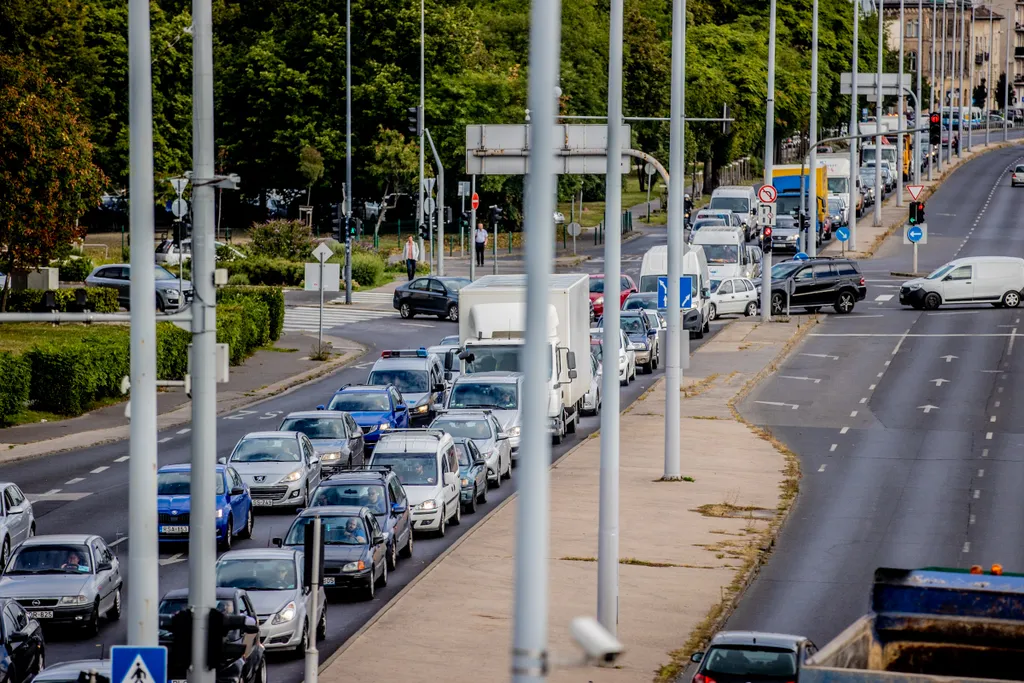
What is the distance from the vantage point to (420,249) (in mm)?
80438

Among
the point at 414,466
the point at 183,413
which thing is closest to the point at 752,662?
the point at 414,466

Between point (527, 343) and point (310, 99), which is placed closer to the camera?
point (527, 343)

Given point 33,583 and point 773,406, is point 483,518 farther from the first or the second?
point 773,406

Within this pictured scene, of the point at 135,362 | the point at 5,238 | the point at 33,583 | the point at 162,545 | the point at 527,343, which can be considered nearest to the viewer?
the point at 527,343

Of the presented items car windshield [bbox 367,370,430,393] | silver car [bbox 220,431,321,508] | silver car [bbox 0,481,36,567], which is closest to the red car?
car windshield [bbox 367,370,430,393]

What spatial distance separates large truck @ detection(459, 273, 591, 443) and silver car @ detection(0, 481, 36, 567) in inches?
507

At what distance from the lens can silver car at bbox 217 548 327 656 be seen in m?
22.6

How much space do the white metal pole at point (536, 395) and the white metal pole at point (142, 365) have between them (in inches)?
262

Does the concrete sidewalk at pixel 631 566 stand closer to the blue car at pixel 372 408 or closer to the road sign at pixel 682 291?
the road sign at pixel 682 291

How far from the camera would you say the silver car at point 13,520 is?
27.4 metres

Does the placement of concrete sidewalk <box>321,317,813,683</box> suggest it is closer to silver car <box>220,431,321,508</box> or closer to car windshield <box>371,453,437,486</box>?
car windshield <box>371,453,437,486</box>


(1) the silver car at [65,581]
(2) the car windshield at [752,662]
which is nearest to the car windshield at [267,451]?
(1) the silver car at [65,581]

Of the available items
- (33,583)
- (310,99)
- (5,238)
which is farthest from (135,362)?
(310,99)

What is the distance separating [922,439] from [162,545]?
18.8m
